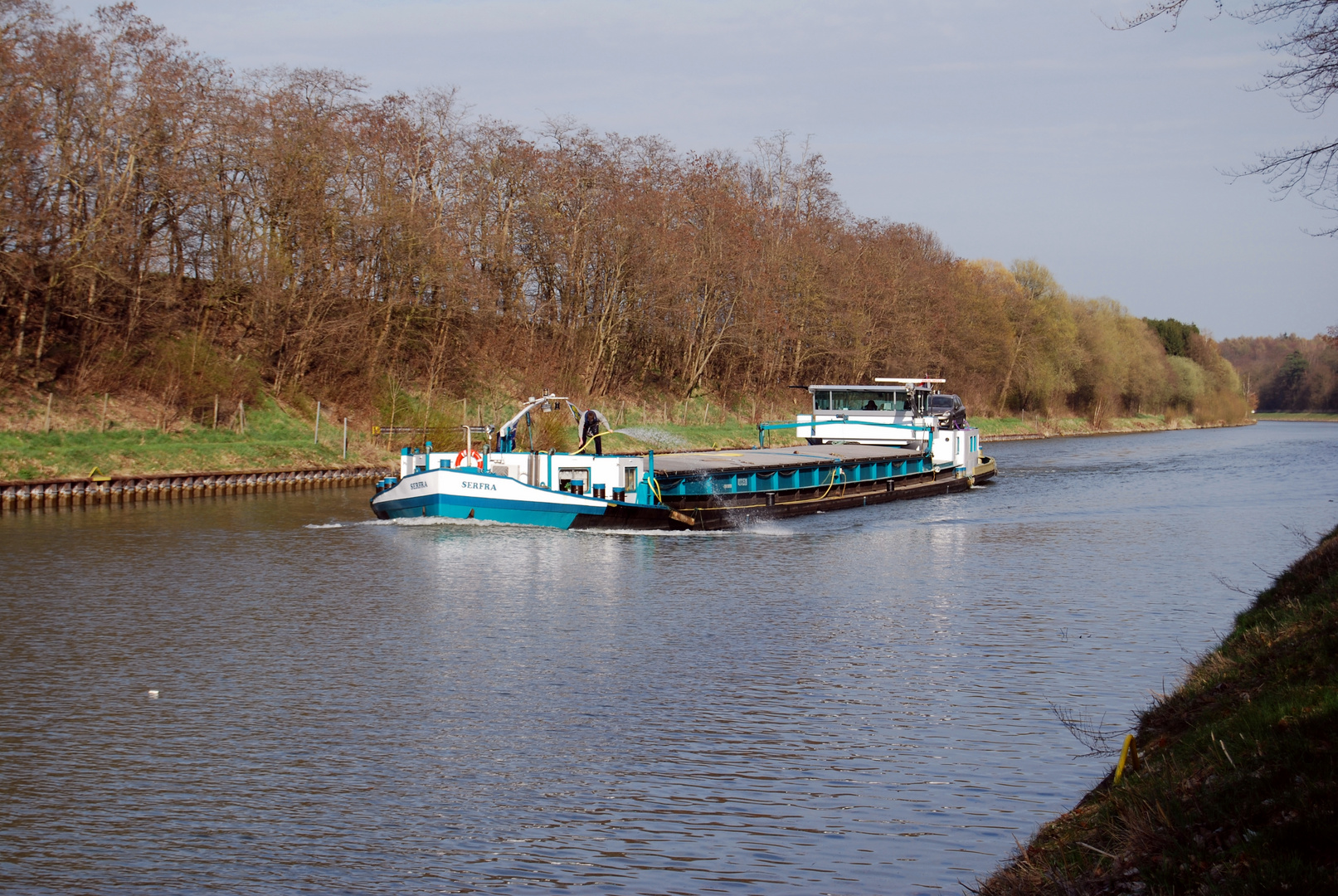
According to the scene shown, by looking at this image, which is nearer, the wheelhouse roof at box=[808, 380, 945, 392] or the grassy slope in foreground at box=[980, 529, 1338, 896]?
the grassy slope in foreground at box=[980, 529, 1338, 896]

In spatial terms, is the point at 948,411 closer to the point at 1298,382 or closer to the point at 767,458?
the point at 767,458

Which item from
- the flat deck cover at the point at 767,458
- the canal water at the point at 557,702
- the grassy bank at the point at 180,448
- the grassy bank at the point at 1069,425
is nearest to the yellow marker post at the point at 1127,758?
the canal water at the point at 557,702

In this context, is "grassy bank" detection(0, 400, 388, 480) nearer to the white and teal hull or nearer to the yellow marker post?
the white and teal hull

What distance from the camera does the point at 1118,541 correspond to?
91.6 feet

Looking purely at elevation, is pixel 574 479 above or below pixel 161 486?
above

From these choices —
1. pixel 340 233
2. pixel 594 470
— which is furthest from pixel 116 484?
pixel 340 233

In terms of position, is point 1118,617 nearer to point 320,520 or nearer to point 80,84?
point 320,520

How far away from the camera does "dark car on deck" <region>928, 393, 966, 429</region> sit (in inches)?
1903

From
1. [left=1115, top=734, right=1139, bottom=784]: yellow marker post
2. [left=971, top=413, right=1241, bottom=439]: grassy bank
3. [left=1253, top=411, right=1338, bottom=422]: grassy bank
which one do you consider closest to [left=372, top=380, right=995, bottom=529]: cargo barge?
[left=1115, top=734, right=1139, bottom=784]: yellow marker post

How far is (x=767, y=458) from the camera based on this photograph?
3638 cm

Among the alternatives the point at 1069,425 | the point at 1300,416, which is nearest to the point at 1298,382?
the point at 1300,416

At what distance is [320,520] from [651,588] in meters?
12.9

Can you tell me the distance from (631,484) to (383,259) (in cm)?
2580

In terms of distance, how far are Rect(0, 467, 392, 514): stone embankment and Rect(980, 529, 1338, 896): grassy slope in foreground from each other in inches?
1188
